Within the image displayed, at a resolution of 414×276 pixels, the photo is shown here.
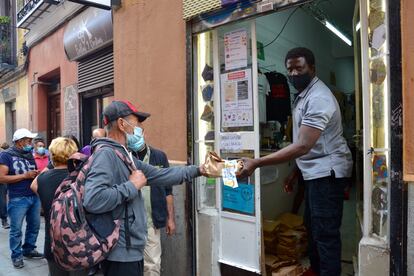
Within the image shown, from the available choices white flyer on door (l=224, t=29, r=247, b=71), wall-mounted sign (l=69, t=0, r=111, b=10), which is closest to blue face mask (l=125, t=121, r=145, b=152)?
white flyer on door (l=224, t=29, r=247, b=71)

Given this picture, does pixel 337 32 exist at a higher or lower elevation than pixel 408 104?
higher

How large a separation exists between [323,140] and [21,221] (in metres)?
4.36

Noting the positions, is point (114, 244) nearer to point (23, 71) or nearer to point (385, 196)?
point (385, 196)

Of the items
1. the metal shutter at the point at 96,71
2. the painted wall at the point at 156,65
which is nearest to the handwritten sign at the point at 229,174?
the painted wall at the point at 156,65

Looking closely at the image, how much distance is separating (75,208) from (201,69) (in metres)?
2.27

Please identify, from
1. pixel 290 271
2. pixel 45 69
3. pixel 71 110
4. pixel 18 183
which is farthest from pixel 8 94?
pixel 290 271

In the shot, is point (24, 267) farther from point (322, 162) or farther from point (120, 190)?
point (322, 162)

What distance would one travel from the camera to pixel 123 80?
5270 millimetres

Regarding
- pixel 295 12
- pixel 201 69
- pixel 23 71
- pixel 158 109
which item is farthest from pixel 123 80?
pixel 23 71

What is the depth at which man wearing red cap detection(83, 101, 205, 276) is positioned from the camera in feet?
7.66

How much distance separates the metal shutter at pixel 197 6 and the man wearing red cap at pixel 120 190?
4.98 ft

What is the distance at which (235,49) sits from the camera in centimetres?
390

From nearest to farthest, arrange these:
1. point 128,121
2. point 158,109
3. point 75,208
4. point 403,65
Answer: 1. point 75,208
2. point 403,65
3. point 128,121
4. point 158,109

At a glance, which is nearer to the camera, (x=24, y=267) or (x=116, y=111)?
(x=116, y=111)
